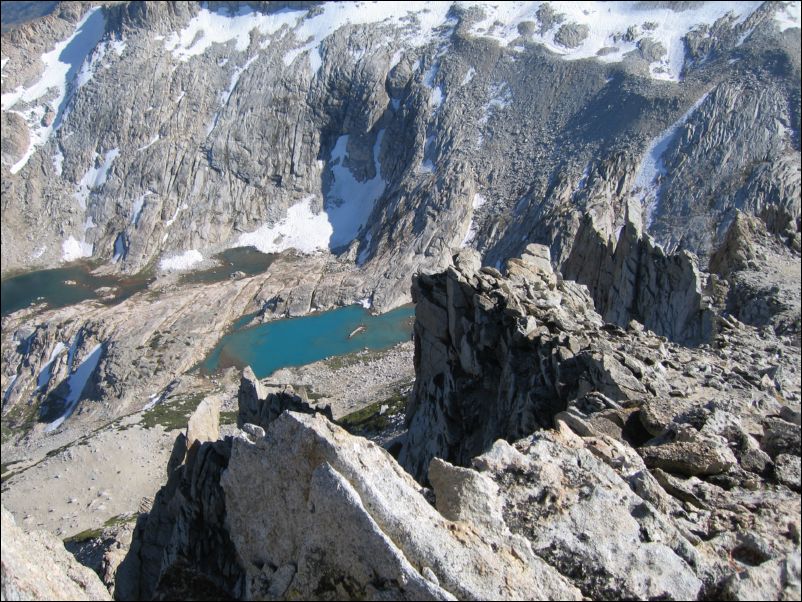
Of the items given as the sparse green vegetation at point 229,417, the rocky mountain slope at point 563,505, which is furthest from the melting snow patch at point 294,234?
the rocky mountain slope at point 563,505

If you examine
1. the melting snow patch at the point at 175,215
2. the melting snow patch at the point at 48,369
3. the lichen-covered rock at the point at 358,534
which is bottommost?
the melting snow patch at the point at 48,369

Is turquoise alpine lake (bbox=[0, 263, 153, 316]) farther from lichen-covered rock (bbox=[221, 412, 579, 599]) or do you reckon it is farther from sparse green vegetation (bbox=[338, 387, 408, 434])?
lichen-covered rock (bbox=[221, 412, 579, 599])

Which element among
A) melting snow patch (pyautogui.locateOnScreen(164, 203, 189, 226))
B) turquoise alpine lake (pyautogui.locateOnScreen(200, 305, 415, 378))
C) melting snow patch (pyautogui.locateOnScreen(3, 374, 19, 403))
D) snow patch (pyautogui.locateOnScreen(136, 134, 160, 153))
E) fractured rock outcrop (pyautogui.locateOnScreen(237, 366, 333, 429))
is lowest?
melting snow patch (pyautogui.locateOnScreen(3, 374, 19, 403))

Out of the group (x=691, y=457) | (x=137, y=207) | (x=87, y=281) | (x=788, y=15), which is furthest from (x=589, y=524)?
(x=137, y=207)

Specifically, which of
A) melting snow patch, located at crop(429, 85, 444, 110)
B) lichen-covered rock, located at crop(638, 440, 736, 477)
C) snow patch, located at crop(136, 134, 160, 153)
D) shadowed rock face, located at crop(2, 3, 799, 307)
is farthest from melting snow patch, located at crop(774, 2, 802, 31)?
snow patch, located at crop(136, 134, 160, 153)

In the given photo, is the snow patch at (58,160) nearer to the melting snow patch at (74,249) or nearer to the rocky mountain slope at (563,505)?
the melting snow patch at (74,249)
